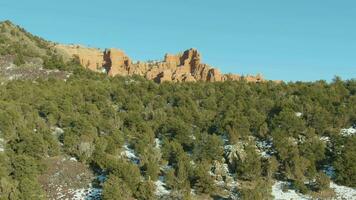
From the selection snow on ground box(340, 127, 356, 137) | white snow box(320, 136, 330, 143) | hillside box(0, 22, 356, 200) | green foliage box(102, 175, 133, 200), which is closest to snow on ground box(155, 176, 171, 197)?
hillside box(0, 22, 356, 200)

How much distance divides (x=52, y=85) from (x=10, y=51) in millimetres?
16630

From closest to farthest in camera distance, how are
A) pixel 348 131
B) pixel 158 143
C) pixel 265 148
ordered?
1. pixel 265 148
2. pixel 158 143
3. pixel 348 131

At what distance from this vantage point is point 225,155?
4084 centimetres

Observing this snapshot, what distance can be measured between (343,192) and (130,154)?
16.0m

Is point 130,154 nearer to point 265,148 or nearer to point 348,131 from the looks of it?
point 265,148

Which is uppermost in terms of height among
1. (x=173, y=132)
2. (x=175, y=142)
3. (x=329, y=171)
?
(x=173, y=132)

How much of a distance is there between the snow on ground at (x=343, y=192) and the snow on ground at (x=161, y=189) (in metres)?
11.3

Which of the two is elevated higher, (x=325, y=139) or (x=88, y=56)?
(x=88, y=56)

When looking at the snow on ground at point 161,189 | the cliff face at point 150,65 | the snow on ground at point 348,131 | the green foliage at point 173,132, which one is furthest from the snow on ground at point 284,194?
the cliff face at point 150,65

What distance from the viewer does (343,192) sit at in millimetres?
35938

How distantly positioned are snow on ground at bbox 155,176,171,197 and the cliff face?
177ft

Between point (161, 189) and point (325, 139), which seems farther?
point (325, 139)

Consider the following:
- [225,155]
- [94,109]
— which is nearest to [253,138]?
[225,155]

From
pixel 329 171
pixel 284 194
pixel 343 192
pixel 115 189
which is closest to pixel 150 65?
pixel 329 171
